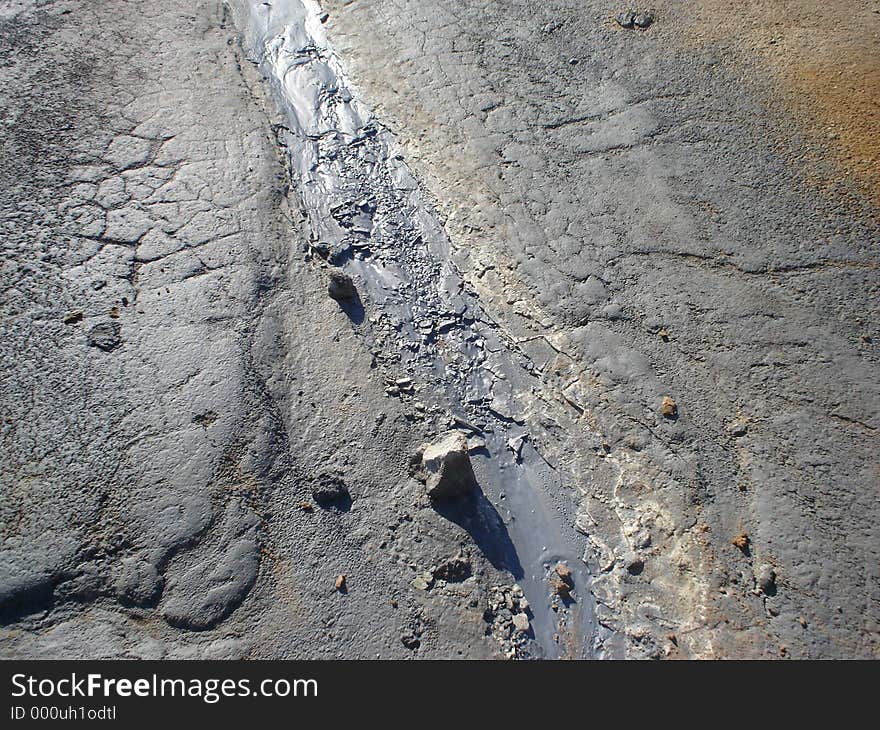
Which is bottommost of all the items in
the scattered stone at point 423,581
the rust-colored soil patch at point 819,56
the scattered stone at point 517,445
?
the scattered stone at point 423,581

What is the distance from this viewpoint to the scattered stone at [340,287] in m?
3.83

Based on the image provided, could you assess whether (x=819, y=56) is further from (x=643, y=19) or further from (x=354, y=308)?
(x=354, y=308)

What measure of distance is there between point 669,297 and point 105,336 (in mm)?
2890

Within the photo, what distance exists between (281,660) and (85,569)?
2.88ft

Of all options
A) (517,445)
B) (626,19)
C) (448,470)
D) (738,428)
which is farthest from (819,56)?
(448,470)

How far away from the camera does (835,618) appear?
2686 millimetres

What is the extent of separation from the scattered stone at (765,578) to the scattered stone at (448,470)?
1.19 m

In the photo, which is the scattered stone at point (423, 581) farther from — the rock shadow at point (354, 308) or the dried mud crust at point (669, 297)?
the rock shadow at point (354, 308)

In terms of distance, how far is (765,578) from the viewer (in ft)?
9.21

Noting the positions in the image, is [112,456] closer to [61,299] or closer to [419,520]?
[61,299]

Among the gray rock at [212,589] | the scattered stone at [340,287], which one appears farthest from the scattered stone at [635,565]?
the scattered stone at [340,287]

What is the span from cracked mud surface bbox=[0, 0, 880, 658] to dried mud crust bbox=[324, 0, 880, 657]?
16mm

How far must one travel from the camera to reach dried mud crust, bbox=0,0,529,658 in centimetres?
276

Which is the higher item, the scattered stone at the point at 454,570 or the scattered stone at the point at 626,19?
the scattered stone at the point at 626,19
